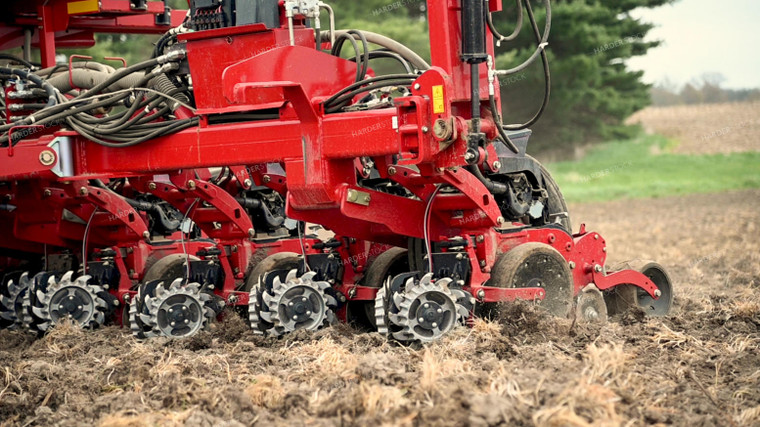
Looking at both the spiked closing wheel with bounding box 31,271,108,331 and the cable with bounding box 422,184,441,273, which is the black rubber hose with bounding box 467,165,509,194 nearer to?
the cable with bounding box 422,184,441,273

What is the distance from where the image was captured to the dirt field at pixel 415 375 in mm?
4613

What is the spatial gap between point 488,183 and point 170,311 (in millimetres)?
2566

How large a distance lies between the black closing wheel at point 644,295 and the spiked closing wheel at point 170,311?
9.98 feet

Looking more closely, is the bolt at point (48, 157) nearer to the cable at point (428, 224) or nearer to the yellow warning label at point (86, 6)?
the yellow warning label at point (86, 6)

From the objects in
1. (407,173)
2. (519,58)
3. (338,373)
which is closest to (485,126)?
(407,173)

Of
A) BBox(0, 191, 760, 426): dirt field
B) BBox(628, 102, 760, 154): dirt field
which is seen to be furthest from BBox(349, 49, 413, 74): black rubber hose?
BBox(628, 102, 760, 154): dirt field

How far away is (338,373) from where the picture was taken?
5.52 m

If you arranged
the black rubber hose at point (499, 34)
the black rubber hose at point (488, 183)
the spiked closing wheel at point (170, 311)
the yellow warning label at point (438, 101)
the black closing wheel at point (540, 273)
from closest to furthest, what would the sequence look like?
the yellow warning label at point (438, 101)
the black rubber hose at point (499, 34)
the black closing wheel at point (540, 273)
the black rubber hose at point (488, 183)
the spiked closing wheel at point (170, 311)

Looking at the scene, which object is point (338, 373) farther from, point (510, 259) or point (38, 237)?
point (38, 237)

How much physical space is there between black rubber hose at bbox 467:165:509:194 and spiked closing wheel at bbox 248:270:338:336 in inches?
51.5

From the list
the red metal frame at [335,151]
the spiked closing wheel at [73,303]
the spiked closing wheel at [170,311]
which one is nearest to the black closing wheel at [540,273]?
the red metal frame at [335,151]

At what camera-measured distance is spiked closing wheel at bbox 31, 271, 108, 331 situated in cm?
880

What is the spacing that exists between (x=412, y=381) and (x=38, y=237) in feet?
17.1

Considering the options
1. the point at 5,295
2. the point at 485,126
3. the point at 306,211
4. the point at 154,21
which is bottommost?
the point at 5,295
